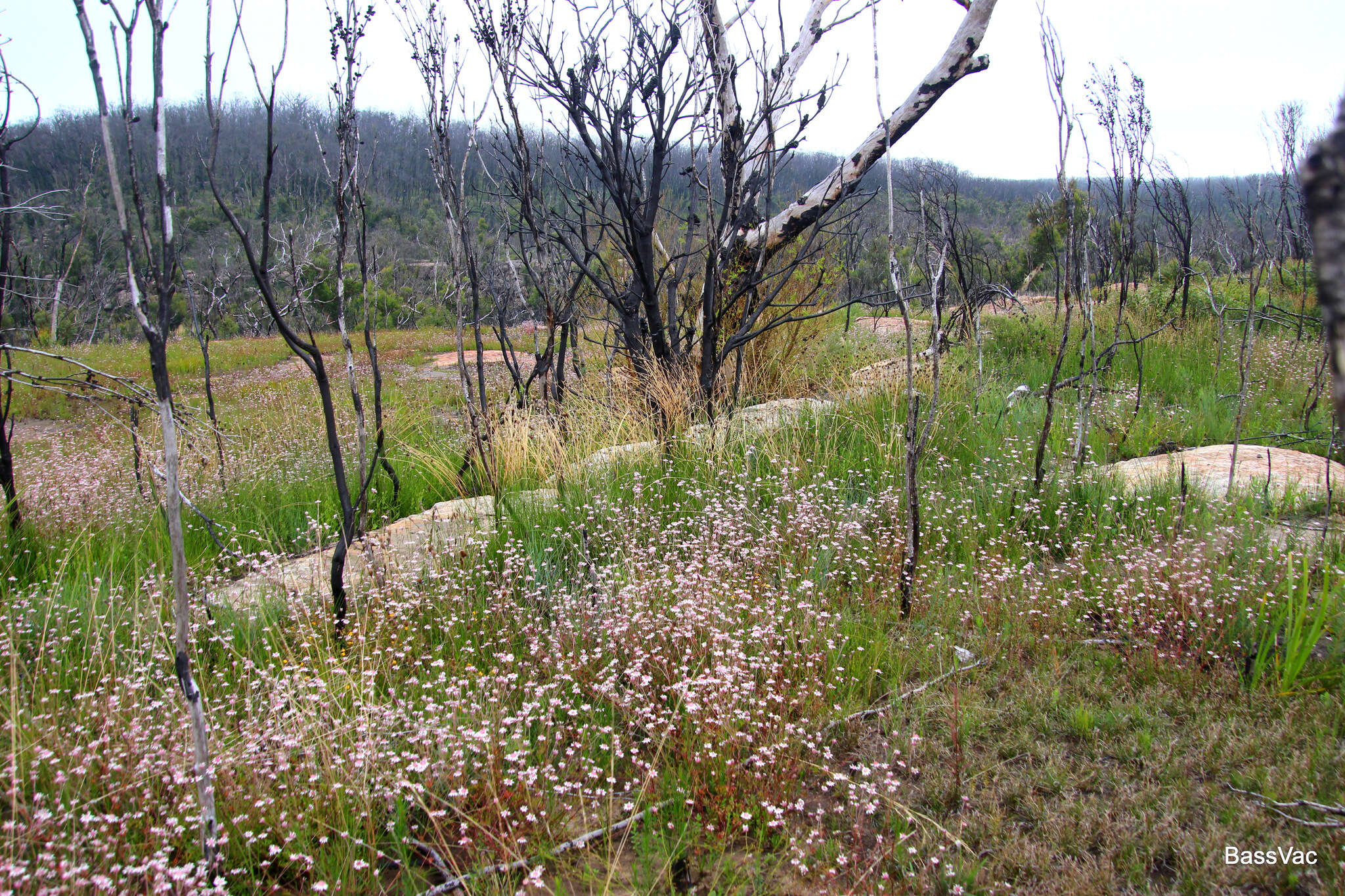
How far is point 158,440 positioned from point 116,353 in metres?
12.0

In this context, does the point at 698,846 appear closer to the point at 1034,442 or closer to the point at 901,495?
the point at 901,495

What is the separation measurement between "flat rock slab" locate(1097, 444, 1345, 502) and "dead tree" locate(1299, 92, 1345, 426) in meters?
4.20

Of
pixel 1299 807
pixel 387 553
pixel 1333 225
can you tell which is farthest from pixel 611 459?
pixel 1333 225

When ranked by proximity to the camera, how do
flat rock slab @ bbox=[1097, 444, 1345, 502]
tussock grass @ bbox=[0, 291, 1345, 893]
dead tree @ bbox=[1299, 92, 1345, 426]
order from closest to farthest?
dead tree @ bbox=[1299, 92, 1345, 426], tussock grass @ bbox=[0, 291, 1345, 893], flat rock slab @ bbox=[1097, 444, 1345, 502]

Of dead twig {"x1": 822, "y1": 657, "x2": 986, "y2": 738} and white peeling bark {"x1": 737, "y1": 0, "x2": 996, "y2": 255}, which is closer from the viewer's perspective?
dead twig {"x1": 822, "y1": 657, "x2": 986, "y2": 738}

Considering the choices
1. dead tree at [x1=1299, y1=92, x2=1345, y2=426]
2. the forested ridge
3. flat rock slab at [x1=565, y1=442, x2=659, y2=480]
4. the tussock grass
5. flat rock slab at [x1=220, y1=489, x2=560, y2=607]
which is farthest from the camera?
the forested ridge

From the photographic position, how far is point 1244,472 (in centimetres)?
471

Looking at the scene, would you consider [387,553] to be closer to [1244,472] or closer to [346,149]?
[346,149]

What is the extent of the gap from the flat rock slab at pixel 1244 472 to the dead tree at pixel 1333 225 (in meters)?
4.20

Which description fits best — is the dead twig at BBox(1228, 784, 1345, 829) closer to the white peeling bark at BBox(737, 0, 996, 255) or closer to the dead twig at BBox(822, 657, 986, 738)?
the dead twig at BBox(822, 657, 986, 738)

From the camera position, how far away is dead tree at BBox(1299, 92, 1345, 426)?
0.63 metres

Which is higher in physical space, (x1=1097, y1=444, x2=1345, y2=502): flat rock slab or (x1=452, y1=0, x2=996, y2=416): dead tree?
(x1=452, y1=0, x2=996, y2=416): dead tree

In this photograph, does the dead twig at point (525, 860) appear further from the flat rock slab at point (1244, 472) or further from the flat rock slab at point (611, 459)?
the flat rock slab at point (1244, 472)

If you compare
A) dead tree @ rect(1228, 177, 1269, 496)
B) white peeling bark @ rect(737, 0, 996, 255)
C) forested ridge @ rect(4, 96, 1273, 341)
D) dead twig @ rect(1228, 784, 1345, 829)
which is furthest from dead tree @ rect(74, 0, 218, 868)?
white peeling bark @ rect(737, 0, 996, 255)
